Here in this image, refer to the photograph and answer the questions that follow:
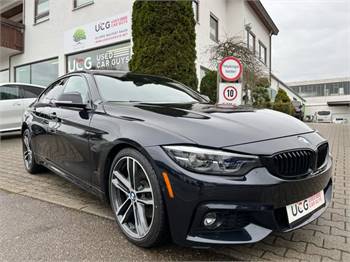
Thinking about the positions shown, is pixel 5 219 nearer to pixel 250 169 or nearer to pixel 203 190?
pixel 203 190

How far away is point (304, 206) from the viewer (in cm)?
216

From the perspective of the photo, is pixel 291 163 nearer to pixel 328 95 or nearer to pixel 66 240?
pixel 66 240

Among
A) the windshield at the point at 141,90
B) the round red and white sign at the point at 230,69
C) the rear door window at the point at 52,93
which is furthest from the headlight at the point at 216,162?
the round red and white sign at the point at 230,69

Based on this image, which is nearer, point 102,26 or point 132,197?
point 132,197

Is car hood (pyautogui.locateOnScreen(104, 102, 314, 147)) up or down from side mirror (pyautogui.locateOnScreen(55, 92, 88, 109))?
down

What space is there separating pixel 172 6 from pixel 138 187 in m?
6.15

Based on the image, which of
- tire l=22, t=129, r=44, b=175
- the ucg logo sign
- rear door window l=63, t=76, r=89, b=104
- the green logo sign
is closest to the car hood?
rear door window l=63, t=76, r=89, b=104

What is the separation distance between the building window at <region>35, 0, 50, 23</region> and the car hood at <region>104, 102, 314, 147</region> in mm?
13606

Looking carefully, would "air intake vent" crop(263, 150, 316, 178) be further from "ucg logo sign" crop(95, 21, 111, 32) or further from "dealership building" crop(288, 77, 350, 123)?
"dealership building" crop(288, 77, 350, 123)

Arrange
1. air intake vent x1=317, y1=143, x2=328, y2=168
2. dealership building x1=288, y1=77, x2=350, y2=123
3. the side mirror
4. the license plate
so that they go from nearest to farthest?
the license plate → air intake vent x1=317, y1=143, x2=328, y2=168 → the side mirror → dealership building x1=288, y1=77, x2=350, y2=123

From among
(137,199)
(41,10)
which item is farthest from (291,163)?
(41,10)

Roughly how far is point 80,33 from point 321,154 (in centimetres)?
1188

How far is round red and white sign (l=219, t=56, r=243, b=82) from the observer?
5.67m

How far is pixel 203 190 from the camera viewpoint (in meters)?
1.91
